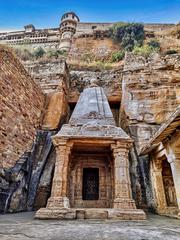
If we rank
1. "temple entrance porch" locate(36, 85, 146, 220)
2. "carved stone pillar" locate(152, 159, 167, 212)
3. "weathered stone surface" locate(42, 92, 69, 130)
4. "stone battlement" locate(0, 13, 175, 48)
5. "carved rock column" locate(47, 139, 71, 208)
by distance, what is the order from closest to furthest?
"temple entrance porch" locate(36, 85, 146, 220), "carved rock column" locate(47, 139, 71, 208), "carved stone pillar" locate(152, 159, 167, 212), "weathered stone surface" locate(42, 92, 69, 130), "stone battlement" locate(0, 13, 175, 48)

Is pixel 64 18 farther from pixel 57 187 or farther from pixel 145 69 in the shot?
pixel 57 187

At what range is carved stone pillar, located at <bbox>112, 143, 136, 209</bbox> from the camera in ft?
20.6

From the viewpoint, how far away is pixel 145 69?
12.5 metres

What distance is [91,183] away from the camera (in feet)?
30.1

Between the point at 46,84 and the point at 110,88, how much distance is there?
4548 mm

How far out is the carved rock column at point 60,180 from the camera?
247 inches

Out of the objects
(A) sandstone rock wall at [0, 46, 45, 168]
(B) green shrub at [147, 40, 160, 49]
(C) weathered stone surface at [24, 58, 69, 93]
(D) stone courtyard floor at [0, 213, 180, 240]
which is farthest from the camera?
(B) green shrub at [147, 40, 160, 49]

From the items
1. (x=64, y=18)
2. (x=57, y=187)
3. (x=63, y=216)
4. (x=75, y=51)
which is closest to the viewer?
(x=63, y=216)

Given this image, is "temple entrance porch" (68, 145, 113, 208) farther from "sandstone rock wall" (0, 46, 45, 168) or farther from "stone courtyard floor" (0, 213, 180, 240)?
"stone courtyard floor" (0, 213, 180, 240)

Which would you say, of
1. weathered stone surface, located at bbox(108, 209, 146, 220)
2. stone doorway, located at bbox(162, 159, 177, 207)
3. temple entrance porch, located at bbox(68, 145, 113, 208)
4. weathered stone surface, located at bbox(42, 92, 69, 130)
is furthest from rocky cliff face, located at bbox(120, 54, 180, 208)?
weathered stone surface, located at bbox(42, 92, 69, 130)

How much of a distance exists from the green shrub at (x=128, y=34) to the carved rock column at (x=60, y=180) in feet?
73.8

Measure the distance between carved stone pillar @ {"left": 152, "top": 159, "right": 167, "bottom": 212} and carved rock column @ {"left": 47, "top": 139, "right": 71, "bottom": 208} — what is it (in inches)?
149

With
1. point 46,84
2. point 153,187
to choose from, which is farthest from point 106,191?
point 46,84

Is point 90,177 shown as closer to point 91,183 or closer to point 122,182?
point 91,183
